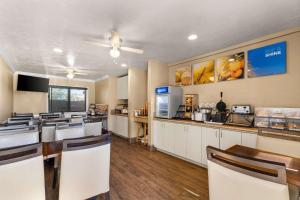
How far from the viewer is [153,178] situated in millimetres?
2494

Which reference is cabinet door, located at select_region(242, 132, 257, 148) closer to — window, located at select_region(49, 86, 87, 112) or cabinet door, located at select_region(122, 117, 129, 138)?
cabinet door, located at select_region(122, 117, 129, 138)

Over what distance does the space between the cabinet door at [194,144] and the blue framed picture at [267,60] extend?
1482 mm

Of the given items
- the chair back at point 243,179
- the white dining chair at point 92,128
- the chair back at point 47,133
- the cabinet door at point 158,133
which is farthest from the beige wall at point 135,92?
the chair back at point 243,179

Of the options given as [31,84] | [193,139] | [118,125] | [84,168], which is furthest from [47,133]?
[31,84]

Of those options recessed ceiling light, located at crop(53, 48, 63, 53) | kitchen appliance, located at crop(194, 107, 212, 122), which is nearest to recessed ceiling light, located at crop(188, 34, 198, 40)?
kitchen appliance, located at crop(194, 107, 212, 122)

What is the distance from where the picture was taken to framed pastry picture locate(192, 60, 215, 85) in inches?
131

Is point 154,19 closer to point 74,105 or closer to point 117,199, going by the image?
point 117,199

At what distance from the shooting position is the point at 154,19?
202 cm

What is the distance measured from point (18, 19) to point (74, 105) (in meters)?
5.56

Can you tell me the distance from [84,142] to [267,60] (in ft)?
10.3

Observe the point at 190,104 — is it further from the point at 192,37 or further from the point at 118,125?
the point at 118,125

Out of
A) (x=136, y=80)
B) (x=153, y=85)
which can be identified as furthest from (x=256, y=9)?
(x=136, y=80)

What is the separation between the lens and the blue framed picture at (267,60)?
2.38 m

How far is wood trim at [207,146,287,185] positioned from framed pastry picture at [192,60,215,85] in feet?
8.58
